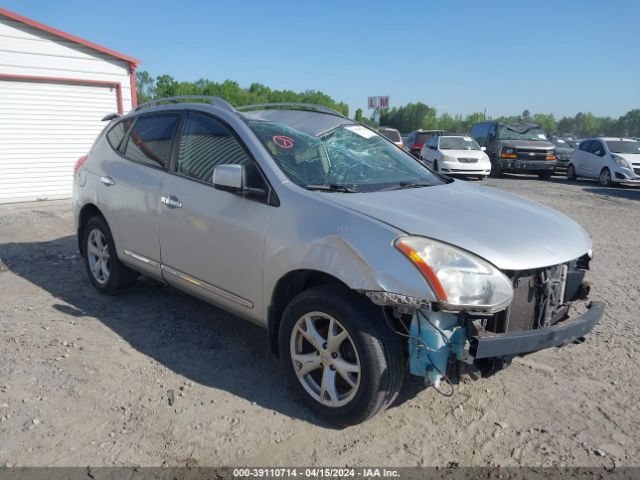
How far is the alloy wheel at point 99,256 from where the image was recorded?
514 cm

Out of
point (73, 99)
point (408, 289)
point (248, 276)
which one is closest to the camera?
point (408, 289)

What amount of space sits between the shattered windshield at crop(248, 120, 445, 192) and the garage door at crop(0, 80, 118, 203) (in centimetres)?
940

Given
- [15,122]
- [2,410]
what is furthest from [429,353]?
[15,122]

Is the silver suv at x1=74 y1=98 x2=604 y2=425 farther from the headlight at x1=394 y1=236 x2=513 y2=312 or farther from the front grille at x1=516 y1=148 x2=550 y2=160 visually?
the front grille at x1=516 y1=148 x2=550 y2=160

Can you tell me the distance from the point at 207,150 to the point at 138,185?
0.83 metres

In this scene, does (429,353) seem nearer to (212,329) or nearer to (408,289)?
(408,289)

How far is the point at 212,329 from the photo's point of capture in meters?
4.50

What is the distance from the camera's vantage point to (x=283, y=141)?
3805mm

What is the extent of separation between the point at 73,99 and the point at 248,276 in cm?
1038

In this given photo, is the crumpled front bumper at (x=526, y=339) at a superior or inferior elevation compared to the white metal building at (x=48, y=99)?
inferior

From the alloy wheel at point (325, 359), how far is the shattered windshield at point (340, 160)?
2.84 feet

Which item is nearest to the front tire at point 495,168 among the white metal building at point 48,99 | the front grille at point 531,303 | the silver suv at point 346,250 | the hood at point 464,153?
the hood at point 464,153

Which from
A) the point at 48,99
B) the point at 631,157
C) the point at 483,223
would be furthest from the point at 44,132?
the point at 631,157

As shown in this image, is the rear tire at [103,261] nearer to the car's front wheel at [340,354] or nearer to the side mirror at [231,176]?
the side mirror at [231,176]
